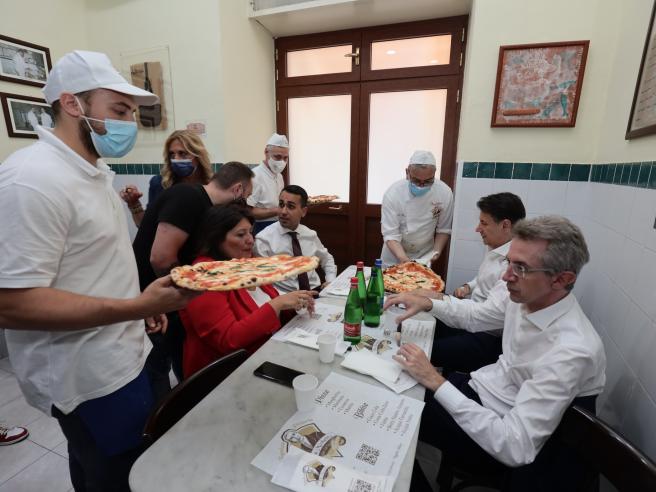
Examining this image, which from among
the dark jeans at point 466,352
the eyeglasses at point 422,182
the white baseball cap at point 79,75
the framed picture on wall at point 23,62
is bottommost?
the dark jeans at point 466,352

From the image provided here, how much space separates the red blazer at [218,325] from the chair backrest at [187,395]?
9 centimetres

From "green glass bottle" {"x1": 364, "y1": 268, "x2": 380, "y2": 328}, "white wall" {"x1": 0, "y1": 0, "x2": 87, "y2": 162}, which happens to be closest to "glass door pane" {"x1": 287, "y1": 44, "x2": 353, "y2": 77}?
"white wall" {"x1": 0, "y1": 0, "x2": 87, "y2": 162}

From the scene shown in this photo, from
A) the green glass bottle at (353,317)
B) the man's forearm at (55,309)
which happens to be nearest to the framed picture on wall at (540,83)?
the green glass bottle at (353,317)

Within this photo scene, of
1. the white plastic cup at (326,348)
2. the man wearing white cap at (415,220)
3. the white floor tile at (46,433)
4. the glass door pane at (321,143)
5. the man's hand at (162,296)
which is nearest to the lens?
the man's hand at (162,296)

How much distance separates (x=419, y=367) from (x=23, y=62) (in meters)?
4.15

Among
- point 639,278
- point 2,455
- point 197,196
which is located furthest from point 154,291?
point 2,455

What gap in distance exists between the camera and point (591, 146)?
2.45 metres

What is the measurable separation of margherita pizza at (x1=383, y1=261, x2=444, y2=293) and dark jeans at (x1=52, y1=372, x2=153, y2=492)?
1.39 metres

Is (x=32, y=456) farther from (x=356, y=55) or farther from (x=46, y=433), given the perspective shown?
(x=356, y=55)

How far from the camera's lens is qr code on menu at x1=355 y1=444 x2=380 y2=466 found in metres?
0.87

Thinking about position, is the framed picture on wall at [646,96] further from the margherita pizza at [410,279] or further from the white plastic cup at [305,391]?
the white plastic cup at [305,391]

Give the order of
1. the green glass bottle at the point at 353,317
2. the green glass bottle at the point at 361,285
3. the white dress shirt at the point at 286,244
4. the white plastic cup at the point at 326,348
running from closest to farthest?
the white plastic cup at the point at 326,348 → the green glass bottle at the point at 353,317 → the green glass bottle at the point at 361,285 → the white dress shirt at the point at 286,244

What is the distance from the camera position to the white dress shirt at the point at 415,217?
290cm

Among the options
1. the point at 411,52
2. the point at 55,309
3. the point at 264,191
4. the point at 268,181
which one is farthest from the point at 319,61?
the point at 55,309
